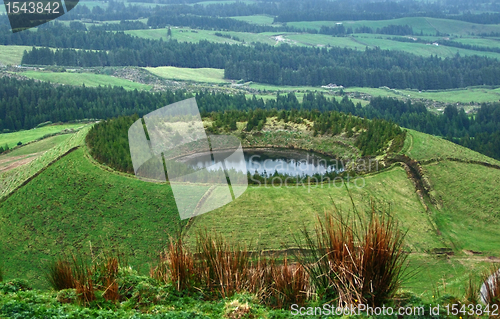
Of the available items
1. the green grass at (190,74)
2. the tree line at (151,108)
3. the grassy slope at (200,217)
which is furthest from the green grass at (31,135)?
the green grass at (190,74)

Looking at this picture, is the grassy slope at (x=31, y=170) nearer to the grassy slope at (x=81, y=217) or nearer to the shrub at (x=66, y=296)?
the grassy slope at (x=81, y=217)

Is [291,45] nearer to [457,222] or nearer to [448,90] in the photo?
[448,90]

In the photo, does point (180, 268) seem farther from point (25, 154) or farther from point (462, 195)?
point (25, 154)

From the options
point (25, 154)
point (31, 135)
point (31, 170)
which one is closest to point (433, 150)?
point (31, 170)

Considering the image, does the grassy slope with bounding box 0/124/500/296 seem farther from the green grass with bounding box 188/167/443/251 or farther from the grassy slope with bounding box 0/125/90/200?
the grassy slope with bounding box 0/125/90/200

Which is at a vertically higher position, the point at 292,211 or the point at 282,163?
the point at 282,163
